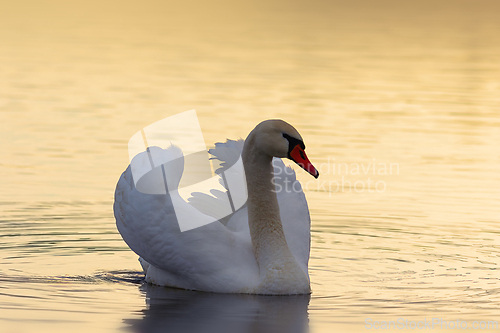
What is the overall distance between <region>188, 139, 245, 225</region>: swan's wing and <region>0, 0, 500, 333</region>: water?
0.95m

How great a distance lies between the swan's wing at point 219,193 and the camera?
32.2ft

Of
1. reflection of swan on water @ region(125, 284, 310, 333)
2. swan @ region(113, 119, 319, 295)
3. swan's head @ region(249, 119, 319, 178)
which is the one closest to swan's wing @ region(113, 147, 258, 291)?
swan @ region(113, 119, 319, 295)

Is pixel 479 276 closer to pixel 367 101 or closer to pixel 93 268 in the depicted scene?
pixel 93 268

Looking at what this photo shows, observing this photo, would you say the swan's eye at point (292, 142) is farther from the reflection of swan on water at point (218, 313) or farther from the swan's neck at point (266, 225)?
the reflection of swan on water at point (218, 313)

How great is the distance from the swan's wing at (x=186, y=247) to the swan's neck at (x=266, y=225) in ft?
0.58

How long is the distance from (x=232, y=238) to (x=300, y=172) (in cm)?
578

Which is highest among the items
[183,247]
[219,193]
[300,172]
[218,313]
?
[300,172]

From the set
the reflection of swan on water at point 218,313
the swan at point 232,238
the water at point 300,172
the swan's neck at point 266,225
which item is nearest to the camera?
the reflection of swan on water at point 218,313

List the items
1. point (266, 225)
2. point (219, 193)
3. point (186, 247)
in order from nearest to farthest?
point (186, 247) < point (266, 225) < point (219, 193)

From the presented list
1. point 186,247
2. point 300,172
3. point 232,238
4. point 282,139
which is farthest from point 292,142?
point 300,172

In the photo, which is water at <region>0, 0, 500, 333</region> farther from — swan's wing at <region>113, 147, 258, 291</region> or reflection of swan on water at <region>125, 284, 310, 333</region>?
swan's wing at <region>113, 147, 258, 291</region>

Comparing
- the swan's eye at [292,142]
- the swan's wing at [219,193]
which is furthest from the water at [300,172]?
the swan's eye at [292,142]

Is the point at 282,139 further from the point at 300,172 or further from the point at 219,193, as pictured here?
the point at 300,172

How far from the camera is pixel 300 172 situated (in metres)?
14.7
